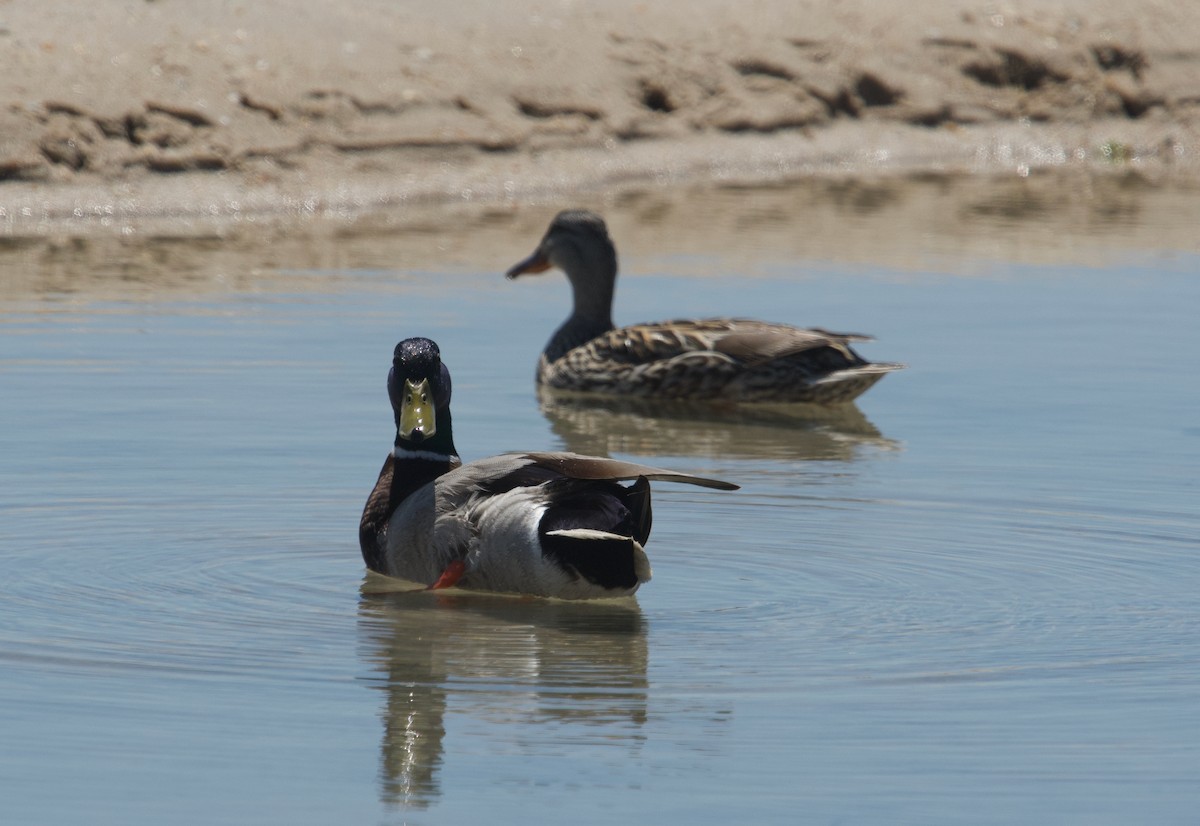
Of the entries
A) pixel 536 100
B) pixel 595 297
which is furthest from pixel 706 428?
pixel 536 100

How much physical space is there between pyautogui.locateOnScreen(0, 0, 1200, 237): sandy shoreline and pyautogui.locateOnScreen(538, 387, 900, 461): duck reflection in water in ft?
20.6

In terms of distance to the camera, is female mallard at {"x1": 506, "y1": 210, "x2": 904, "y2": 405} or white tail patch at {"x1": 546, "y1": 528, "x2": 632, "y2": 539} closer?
white tail patch at {"x1": 546, "y1": 528, "x2": 632, "y2": 539}

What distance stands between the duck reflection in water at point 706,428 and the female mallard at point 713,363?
0.31 feet

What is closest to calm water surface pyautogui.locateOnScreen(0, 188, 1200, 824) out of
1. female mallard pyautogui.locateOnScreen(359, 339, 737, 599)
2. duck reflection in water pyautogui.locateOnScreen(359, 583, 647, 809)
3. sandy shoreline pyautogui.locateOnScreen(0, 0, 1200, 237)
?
duck reflection in water pyautogui.locateOnScreen(359, 583, 647, 809)

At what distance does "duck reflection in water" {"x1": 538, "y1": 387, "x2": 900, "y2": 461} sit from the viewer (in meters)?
10.0

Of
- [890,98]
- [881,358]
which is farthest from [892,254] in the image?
[890,98]

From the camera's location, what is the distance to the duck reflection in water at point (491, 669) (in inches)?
217

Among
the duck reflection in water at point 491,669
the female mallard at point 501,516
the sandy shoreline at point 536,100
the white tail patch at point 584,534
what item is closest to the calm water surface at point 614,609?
the duck reflection in water at point 491,669

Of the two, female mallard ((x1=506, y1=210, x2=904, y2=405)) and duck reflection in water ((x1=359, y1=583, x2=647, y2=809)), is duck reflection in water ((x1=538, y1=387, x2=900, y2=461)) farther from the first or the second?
duck reflection in water ((x1=359, y1=583, x2=647, y2=809))

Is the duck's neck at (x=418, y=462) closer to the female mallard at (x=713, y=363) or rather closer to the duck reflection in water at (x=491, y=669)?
the duck reflection in water at (x=491, y=669)

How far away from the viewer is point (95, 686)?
5.93 metres

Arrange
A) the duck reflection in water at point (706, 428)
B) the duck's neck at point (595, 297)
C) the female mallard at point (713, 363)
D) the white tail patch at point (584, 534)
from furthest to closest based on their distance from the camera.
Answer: the duck's neck at point (595, 297) → the female mallard at point (713, 363) → the duck reflection in water at point (706, 428) → the white tail patch at point (584, 534)

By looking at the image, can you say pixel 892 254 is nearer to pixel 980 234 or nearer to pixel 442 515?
pixel 980 234

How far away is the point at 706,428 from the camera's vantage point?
10867 millimetres
